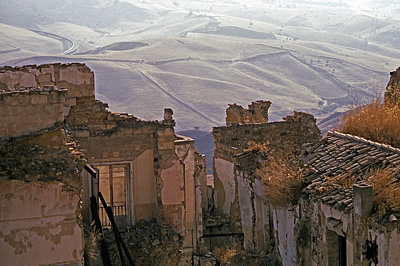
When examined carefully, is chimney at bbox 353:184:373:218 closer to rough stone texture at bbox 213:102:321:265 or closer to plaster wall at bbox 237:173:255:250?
rough stone texture at bbox 213:102:321:265

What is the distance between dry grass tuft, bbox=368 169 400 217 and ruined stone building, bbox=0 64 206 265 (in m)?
4.29

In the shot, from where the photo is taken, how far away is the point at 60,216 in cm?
998

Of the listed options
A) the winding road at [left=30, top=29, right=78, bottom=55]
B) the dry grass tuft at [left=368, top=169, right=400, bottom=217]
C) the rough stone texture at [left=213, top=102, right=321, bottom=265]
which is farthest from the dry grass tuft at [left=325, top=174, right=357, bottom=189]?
the winding road at [left=30, top=29, right=78, bottom=55]

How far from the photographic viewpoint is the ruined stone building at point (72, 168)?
32.3 feet

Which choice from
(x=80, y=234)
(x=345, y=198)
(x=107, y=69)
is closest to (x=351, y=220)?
(x=345, y=198)

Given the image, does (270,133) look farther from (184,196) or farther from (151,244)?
(151,244)

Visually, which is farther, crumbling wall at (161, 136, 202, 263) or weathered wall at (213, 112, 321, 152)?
weathered wall at (213, 112, 321, 152)

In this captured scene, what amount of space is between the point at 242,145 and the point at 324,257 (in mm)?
9763

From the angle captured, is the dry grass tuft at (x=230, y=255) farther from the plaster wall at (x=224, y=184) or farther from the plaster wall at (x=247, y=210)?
the plaster wall at (x=224, y=184)

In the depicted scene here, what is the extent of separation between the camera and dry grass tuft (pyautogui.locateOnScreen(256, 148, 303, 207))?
481 inches

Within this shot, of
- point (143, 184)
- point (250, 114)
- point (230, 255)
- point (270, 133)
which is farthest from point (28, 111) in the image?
point (250, 114)

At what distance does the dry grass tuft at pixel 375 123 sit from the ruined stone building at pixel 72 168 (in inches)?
191

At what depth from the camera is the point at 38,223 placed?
9.91 metres

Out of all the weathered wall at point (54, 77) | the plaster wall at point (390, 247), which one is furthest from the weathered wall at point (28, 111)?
the weathered wall at point (54, 77)
